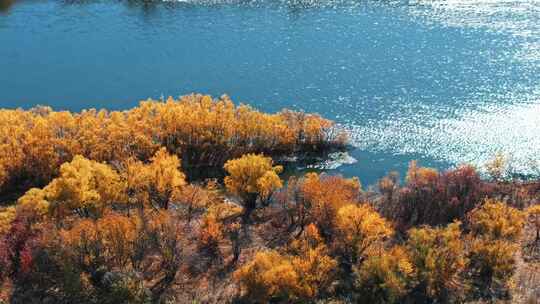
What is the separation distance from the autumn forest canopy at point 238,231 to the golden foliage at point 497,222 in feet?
0.61

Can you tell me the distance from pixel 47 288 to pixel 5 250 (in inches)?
198

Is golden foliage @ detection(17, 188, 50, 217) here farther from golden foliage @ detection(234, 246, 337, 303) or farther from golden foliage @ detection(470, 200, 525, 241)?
golden foliage @ detection(470, 200, 525, 241)

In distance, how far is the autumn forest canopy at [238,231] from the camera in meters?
51.7

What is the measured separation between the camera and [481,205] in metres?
64.9

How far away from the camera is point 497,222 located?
A: 187ft

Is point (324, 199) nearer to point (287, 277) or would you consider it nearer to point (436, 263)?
point (287, 277)

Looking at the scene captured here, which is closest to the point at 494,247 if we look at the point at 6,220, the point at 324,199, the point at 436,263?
the point at 436,263

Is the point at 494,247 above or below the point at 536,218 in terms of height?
above

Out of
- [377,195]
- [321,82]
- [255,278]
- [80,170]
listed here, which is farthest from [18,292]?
[321,82]

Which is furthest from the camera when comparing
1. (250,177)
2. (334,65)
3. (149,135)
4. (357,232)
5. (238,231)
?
(334,65)

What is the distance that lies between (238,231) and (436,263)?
2026 centimetres

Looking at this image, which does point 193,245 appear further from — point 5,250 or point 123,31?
point 123,31

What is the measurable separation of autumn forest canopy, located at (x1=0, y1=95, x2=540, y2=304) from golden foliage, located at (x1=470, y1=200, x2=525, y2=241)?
0.19m

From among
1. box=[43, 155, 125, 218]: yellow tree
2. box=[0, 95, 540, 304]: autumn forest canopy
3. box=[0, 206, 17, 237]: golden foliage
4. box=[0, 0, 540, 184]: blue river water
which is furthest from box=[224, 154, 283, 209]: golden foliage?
box=[0, 206, 17, 237]: golden foliage
